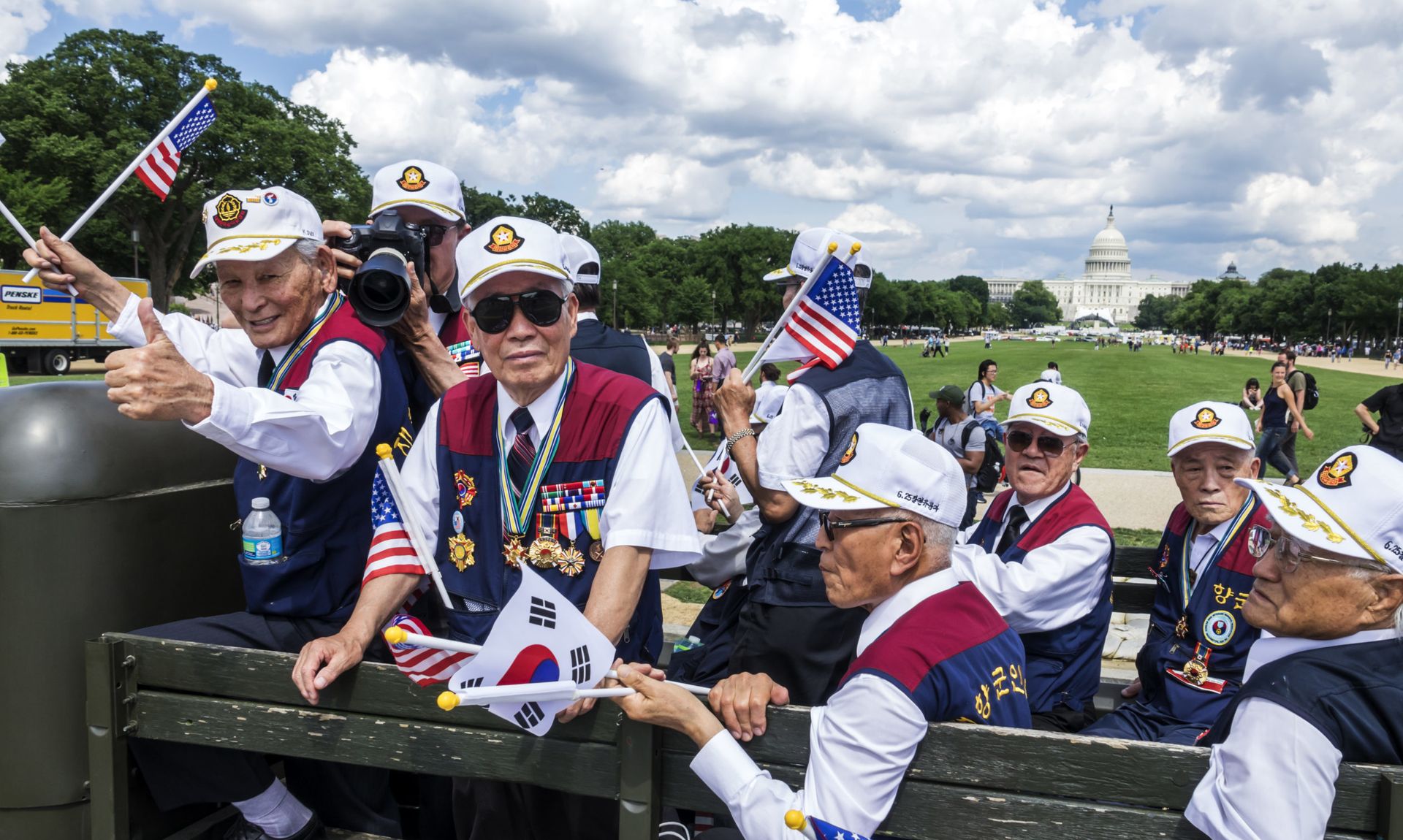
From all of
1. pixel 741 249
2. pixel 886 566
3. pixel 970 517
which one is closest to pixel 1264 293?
pixel 741 249

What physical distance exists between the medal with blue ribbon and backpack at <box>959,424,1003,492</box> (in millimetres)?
8199

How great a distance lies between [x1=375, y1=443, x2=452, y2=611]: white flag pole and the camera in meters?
2.82

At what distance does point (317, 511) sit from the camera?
128 inches

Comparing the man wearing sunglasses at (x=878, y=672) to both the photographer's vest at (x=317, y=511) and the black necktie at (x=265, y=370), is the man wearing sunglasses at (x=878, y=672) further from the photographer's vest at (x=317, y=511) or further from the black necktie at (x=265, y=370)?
the black necktie at (x=265, y=370)

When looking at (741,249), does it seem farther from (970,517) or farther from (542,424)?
(542,424)

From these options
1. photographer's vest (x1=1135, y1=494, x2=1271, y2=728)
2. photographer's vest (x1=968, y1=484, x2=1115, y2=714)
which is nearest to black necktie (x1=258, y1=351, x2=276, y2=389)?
photographer's vest (x1=968, y1=484, x2=1115, y2=714)

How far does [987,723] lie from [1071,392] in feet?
6.94

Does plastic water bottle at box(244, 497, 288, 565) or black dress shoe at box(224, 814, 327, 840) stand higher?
plastic water bottle at box(244, 497, 288, 565)

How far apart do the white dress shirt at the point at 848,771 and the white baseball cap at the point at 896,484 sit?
0.45 meters

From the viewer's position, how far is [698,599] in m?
8.26

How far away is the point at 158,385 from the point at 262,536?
2.47ft

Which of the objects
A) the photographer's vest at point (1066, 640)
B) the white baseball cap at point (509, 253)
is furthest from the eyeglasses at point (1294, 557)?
the white baseball cap at point (509, 253)

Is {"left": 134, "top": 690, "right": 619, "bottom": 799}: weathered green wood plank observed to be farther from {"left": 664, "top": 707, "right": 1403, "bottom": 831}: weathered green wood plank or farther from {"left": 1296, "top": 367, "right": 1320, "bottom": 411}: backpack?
{"left": 1296, "top": 367, "right": 1320, "bottom": 411}: backpack

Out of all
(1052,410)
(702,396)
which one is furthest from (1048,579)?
(702,396)
